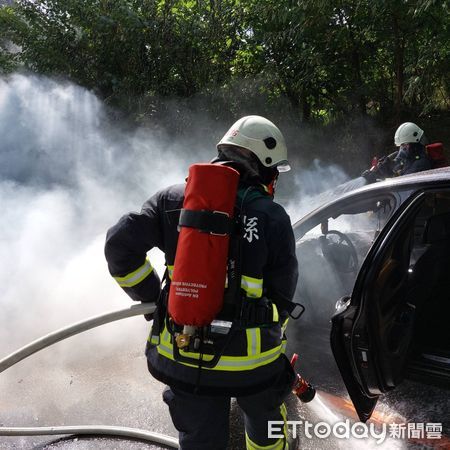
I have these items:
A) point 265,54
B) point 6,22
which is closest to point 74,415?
point 265,54

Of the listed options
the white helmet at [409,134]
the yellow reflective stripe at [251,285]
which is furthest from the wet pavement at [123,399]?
the white helmet at [409,134]

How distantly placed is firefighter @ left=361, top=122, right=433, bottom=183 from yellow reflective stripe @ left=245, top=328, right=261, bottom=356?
3.89 m

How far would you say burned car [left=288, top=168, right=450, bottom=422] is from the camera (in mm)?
2281

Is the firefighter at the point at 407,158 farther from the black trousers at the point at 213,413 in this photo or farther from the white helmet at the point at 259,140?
the black trousers at the point at 213,413

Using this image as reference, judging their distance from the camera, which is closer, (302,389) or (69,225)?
(302,389)

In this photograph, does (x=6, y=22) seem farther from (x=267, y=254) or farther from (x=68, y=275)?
(x=267, y=254)

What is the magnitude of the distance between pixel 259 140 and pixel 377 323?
1086 millimetres

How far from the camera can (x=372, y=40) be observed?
979 centimetres

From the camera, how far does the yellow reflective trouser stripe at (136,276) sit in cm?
214

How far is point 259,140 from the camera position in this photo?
2.08 m

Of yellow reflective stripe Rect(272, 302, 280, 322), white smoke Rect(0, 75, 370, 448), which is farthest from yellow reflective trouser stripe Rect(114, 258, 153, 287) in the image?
white smoke Rect(0, 75, 370, 448)

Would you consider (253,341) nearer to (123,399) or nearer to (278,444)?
(278,444)

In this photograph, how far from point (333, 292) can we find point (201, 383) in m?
1.67

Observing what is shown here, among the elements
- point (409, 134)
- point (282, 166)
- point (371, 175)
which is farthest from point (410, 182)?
point (409, 134)
